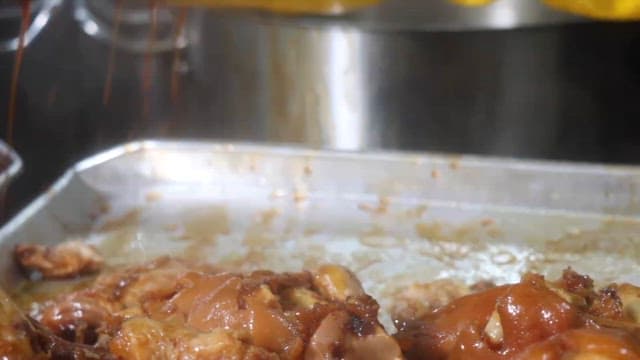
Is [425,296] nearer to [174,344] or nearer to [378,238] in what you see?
[378,238]

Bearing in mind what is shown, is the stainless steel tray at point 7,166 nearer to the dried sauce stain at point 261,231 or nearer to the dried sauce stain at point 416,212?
the dried sauce stain at point 261,231

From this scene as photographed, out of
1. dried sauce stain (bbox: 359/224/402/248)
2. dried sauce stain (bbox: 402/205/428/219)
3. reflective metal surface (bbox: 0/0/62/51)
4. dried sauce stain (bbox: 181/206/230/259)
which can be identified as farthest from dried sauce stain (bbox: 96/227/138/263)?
reflective metal surface (bbox: 0/0/62/51)

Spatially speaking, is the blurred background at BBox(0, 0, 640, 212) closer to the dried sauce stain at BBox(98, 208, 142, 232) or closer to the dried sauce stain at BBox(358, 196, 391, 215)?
the dried sauce stain at BBox(358, 196, 391, 215)

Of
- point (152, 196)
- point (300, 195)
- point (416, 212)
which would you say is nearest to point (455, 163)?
point (416, 212)

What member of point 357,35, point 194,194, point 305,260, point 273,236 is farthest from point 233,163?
point 357,35

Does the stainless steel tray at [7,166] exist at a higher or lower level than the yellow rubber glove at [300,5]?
lower

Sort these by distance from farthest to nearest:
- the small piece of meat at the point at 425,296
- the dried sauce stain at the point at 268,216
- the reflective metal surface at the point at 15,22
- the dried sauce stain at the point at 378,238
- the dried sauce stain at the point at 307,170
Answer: the reflective metal surface at the point at 15,22
the dried sauce stain at the point at 307,170
the dried sauce stain at the point at 268,216
the dried sauce stain at the point at 378,238
the small piece of meat at the point at 425,296

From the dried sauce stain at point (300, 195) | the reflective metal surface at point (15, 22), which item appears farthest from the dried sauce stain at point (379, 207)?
the reflective metal surface at point (15, 22)

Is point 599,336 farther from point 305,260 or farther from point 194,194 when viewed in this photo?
point 194,194
